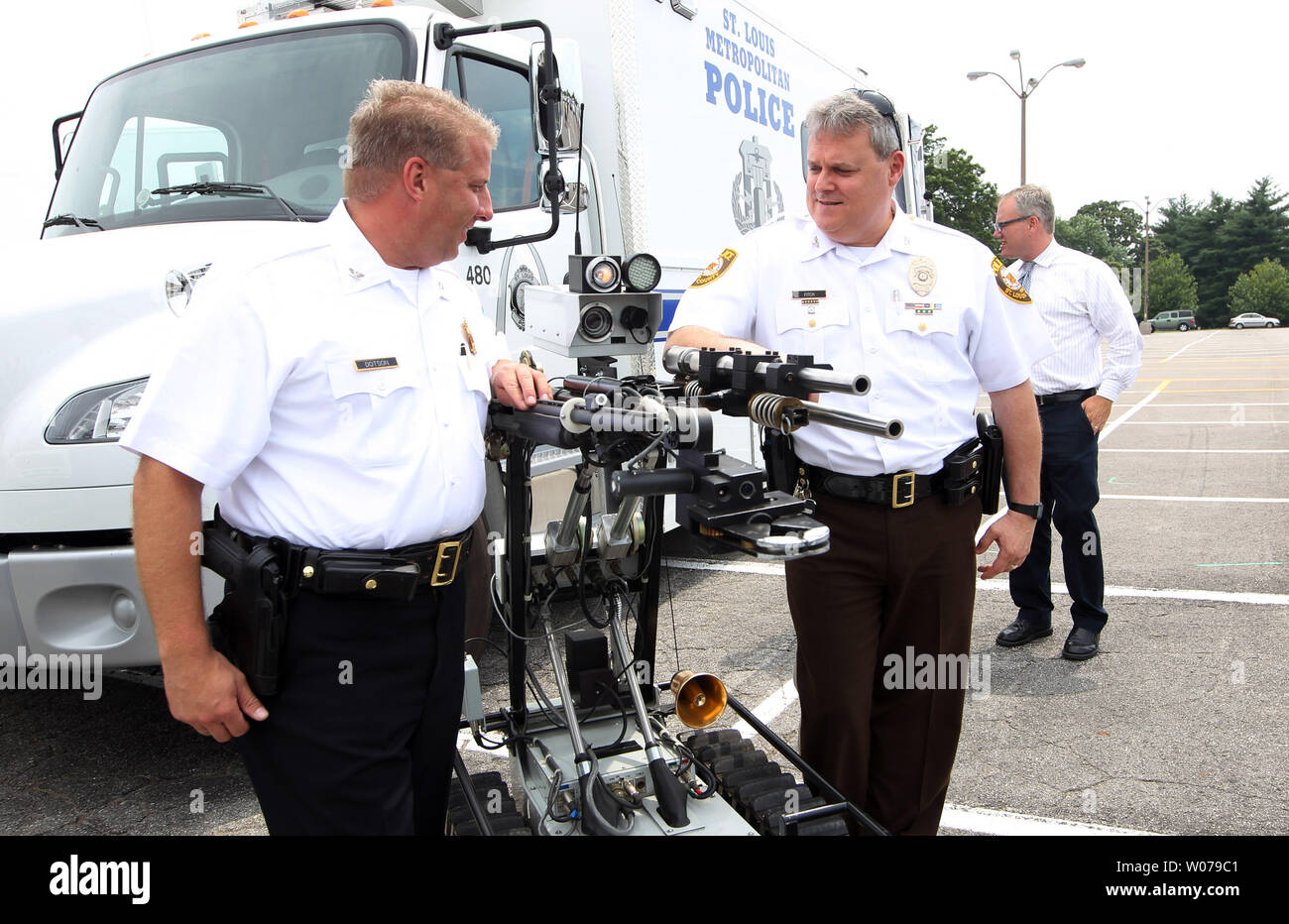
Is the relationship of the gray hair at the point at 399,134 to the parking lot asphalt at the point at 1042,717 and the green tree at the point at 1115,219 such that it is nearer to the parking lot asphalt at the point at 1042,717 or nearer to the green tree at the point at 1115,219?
the parking lot asphalt at the point at 1042,717

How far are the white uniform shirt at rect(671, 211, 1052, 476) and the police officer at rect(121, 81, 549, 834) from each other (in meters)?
0.92

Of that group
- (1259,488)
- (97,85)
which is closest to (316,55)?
(97,85)

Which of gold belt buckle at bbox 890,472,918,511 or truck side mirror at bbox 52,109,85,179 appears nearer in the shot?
gold belt buckle at bbox 890,472,918,511

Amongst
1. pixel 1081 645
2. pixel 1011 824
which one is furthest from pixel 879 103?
pixel 1081 645

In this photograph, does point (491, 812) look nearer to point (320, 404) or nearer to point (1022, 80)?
point (320, 404)

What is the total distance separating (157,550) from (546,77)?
281cm

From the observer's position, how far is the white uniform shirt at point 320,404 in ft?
6.08

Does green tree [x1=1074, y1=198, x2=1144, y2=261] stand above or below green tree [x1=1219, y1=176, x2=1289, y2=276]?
above

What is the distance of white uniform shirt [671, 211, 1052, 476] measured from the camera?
2705 mm

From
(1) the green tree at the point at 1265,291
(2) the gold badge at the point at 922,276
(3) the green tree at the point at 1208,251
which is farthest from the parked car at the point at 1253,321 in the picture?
(2) the gold badge at the point at 922,276

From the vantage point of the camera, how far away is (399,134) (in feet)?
6.52

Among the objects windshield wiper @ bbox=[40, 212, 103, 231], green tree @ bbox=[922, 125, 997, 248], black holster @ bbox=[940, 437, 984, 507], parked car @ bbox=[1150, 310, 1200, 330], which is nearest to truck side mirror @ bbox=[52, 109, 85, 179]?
windshield wiper @ bbox=[40, 212, 103, 231]

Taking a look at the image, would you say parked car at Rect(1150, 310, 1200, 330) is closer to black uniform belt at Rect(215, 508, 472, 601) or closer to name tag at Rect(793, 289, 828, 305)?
name tag at Rect(793, 289, 828, 305)

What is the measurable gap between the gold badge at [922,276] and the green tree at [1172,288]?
74781mm
